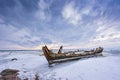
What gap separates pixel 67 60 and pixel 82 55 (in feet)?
13.3

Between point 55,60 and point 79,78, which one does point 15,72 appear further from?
point 55,60

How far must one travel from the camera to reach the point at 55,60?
50.5ft

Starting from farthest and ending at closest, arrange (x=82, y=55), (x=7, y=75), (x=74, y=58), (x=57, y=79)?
(x=82, y=55), (x=74, y=58), (x=57, y=79), (x=7, y=75)

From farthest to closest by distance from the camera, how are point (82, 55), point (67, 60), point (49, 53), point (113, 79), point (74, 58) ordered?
1. point (82, 55)
2. point (74, 58)
3. point (67, 60)
4. point (49, 53)
5. point (113, 79)

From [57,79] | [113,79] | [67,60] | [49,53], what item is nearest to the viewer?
[113,79]

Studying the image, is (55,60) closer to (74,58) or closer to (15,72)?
(74,58)

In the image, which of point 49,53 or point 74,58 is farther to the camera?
point 74,58

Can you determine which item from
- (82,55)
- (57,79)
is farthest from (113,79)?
(82,55)

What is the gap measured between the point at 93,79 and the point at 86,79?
44 cm

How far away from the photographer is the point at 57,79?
8.07m

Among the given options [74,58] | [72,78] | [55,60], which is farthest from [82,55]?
[72,78]

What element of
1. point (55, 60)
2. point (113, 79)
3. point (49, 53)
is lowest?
point (113, 79)

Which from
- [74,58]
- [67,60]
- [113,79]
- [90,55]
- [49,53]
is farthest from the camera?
[90,55]

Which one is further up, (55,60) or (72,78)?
(55,60)
